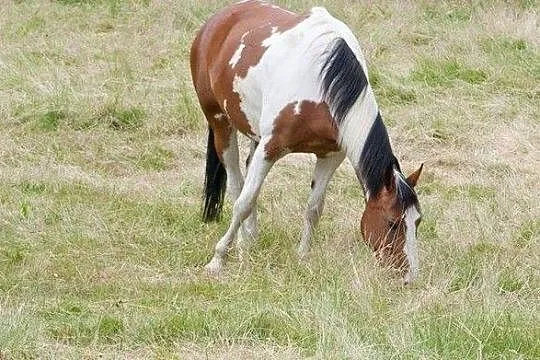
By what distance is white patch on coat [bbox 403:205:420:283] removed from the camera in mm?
4957

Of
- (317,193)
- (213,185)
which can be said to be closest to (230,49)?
(213,185)

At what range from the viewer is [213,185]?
6422mm

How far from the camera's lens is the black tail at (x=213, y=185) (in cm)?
634

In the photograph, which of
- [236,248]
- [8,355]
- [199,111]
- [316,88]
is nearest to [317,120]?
[316,88]

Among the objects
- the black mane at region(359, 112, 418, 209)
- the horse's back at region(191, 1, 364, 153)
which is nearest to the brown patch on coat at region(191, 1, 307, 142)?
the horse's back at region(191, 1, 364, 153)

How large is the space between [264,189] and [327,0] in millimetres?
6225

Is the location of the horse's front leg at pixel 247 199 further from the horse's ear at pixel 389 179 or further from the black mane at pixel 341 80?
the horse's ear at pixel 389 179

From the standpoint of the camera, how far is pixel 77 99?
8.57 metres

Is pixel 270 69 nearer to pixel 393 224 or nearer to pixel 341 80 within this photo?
pixel 341 80

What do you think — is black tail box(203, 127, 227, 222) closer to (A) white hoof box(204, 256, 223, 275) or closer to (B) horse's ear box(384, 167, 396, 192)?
(A) white hoof box(204, 256, 223, 275)

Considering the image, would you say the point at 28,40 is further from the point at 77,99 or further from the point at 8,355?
the point at 8,355

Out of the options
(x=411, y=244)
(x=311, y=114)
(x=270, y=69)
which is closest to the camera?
(x=411, y=244)

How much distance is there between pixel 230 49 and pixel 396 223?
1.62m

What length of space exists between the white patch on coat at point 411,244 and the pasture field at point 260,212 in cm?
6
